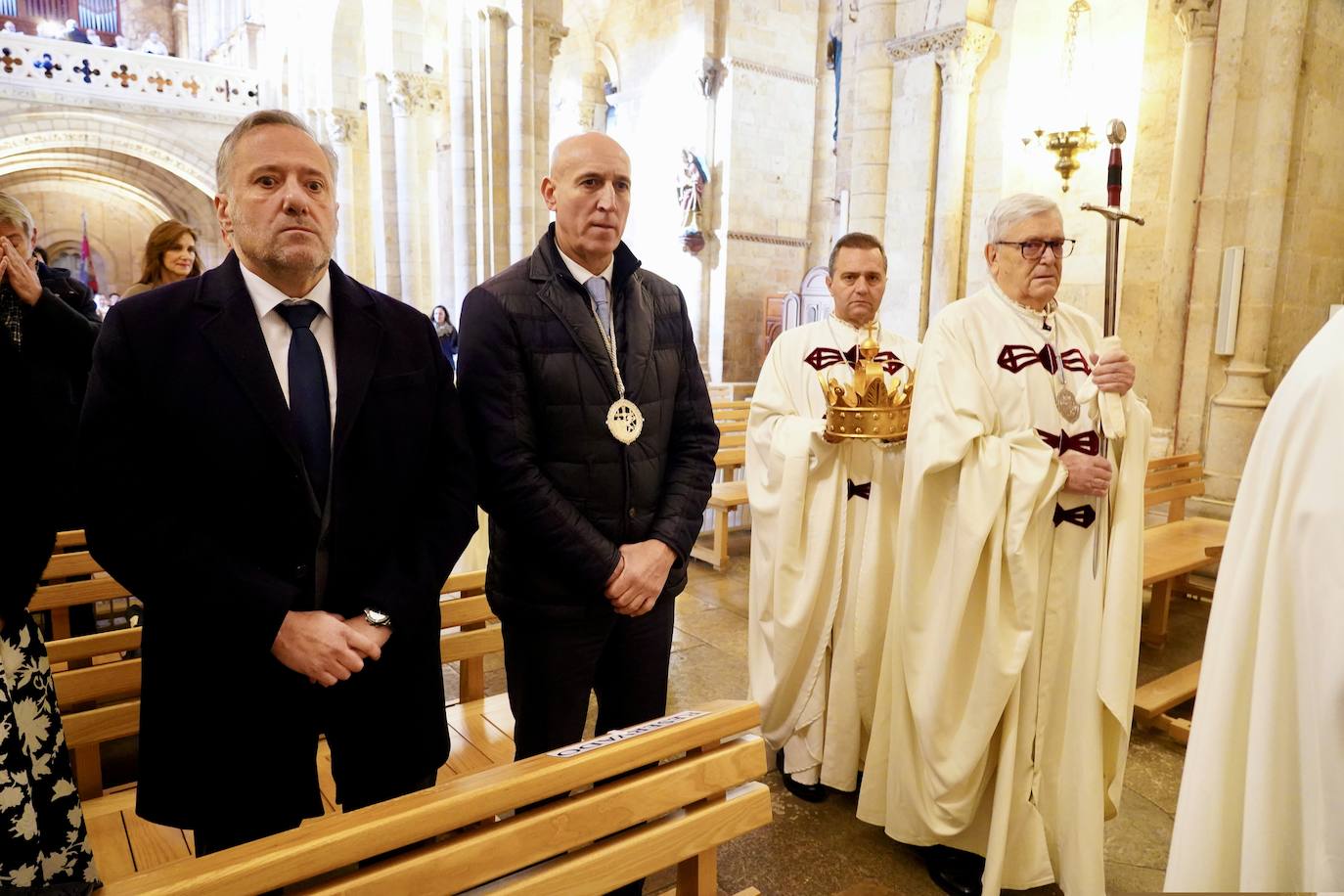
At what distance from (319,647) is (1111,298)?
2.06m

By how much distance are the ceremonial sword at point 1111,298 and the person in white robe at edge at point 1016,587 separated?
0.02m

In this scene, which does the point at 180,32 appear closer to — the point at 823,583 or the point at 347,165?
the point at 347,165

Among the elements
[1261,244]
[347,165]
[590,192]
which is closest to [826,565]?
[590,192]

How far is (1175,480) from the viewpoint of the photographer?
502cm

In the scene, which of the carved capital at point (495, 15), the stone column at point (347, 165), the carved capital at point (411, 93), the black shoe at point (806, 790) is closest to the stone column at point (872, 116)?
the black shoe at point (806, 790)

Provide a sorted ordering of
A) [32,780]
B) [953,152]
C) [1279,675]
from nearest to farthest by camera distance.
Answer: [1279,675] < [32,780] < [953,152]

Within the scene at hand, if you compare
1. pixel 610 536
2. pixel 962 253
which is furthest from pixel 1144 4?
pixel 610 536

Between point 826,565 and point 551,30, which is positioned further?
point 551,30

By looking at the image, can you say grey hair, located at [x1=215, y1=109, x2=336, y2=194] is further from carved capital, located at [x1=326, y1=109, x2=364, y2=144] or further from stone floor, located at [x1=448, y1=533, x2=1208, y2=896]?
carved capital, located at [x1=326, y1=109, x2=364, y2=144]

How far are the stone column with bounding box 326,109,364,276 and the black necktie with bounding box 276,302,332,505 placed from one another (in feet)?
52.8

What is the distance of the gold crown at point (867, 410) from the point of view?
2658 mm

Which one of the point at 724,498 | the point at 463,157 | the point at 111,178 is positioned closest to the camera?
the point at 724,498

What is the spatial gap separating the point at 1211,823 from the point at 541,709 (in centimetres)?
Answer: 142

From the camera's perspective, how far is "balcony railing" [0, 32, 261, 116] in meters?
16.9
